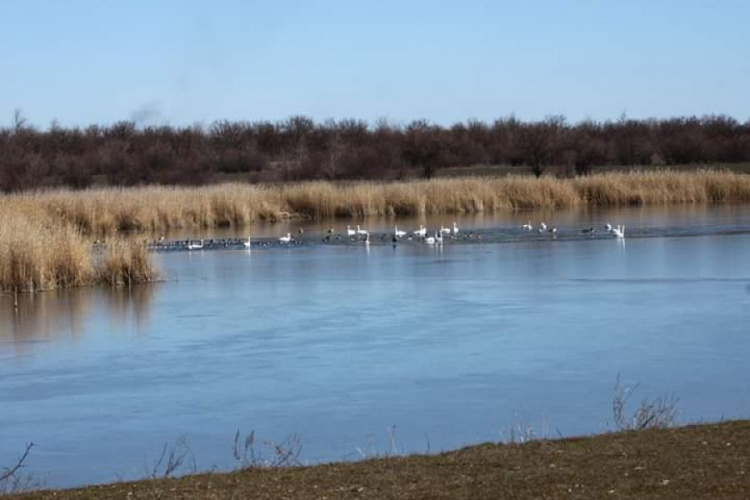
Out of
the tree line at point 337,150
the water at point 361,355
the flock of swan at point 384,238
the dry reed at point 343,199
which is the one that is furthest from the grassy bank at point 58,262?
the tree line at point 337,150

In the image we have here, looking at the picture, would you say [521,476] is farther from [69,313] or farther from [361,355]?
[69,313]

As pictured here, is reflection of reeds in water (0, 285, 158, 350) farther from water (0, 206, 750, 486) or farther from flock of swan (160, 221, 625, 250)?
flock of swan (160, 221, 625, 250)

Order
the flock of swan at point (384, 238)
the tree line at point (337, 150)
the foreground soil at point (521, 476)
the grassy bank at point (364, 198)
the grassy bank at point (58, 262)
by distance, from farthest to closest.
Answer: the tree line at point (337, 150)
the grassy bank at point (364, 198)
the flock of swan at point (384, 238)
the grassy bank at point (58, 262)
the foreground soil at point (521, 476)

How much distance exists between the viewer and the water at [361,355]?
9258 millimetres

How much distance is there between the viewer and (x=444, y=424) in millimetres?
9289

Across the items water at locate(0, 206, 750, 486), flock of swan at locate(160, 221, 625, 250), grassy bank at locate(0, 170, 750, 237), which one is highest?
grassy bank at locate(0, 170, 750, 237)

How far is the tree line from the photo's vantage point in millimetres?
52281

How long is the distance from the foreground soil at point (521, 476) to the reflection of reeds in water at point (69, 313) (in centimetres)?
755

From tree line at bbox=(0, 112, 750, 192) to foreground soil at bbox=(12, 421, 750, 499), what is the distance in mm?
39558

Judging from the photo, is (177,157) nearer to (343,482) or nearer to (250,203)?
(250,203)

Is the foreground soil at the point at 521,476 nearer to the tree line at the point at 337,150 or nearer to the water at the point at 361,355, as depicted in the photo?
the water at the point at 361,355

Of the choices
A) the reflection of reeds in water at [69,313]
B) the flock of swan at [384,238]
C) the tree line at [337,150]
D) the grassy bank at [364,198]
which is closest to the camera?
the reflection of reeds in water at [69,313]

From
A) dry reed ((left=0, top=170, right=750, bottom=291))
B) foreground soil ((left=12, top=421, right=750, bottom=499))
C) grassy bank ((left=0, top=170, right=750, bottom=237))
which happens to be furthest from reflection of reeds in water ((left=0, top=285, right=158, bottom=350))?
grassy bank ((left=0, top=170, right=750, bottom=237))

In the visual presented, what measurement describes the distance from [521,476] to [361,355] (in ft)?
19.8
